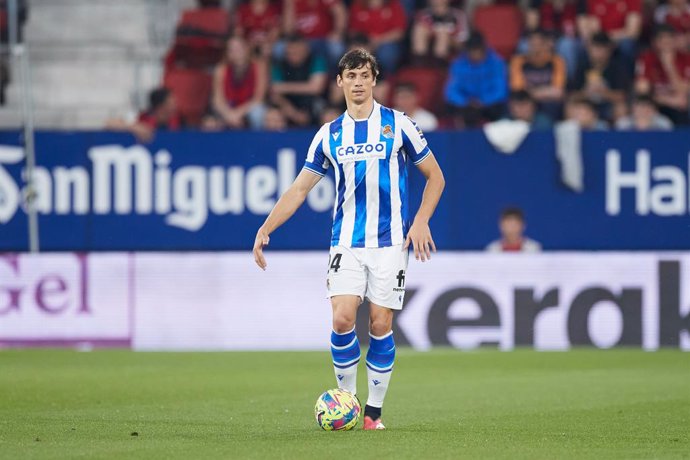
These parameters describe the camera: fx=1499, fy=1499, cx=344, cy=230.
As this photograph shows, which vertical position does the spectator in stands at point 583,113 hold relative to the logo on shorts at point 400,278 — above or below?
above

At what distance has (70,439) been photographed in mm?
7898

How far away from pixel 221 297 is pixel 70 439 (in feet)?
25.6

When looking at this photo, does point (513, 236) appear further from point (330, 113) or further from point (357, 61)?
point (357, 61)

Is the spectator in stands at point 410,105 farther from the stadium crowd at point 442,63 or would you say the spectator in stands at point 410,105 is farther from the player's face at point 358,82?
the player's face at point 358,82

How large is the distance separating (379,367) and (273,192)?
8242mm

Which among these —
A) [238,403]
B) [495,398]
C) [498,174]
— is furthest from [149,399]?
[498,174]

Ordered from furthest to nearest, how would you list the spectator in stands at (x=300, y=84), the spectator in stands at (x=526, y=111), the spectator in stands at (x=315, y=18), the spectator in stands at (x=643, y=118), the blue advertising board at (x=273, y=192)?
the spectator in stands at (x=315, y=18), the spectator in stands at (x=300, y=84), the spectator in stands at (x=526, y=111), the spectator in stands at (x=643, y=118), the blue advertising board at (x=273, y=192)

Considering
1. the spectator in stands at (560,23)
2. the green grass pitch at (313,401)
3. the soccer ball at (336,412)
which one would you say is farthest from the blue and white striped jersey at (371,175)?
the spectator in stands at (560,23)

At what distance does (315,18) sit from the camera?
19156mm

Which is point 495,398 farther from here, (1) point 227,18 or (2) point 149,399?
(1) point 227,18

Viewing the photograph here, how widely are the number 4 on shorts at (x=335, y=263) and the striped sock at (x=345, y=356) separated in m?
0.37

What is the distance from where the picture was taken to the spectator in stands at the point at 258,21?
19125 millimetres

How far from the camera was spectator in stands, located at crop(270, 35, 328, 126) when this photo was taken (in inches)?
707

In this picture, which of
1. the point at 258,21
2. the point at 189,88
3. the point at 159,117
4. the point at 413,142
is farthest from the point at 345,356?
the point at 258,21
